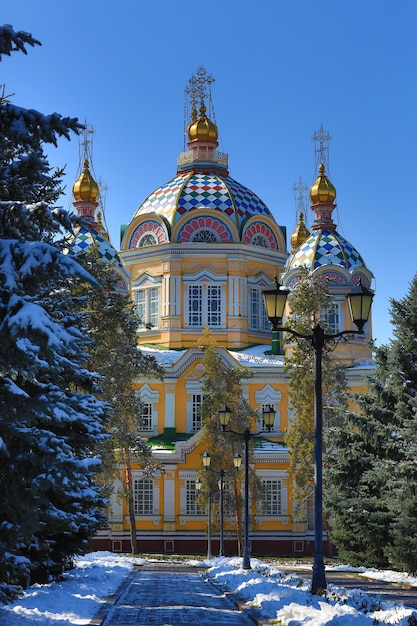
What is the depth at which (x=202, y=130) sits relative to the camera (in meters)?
51.6

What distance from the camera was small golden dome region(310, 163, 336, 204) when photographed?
48.2 metres

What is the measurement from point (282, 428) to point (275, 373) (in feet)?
8.12

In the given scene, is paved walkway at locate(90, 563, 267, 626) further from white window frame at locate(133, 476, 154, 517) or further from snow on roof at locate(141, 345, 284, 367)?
snow on roof at locate(141, 345, 284, 367)

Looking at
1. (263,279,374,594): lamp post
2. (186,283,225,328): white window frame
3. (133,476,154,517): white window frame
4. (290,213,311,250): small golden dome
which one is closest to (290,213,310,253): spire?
(290,213,311,250): small golden dome

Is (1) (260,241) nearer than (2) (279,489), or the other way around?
(2) (279,489)

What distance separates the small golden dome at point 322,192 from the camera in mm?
48188

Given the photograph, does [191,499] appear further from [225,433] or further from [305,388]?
[305,388]

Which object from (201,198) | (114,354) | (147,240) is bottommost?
(114,354)

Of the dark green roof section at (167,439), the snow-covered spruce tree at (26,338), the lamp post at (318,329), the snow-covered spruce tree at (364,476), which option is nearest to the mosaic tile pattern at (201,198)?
the dark green roof section at (167,439)

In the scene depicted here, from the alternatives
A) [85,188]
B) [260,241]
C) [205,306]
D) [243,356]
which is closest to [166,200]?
[85,188]

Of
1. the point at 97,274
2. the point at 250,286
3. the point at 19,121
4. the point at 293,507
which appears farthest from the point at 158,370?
the point at 19,121

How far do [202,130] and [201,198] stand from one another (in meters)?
5.03

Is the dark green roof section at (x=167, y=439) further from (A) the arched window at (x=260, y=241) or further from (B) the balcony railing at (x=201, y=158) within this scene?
(B) the balcony railing at (x=201, y=158)

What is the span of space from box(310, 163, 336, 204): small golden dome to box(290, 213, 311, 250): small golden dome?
24.4 ft
